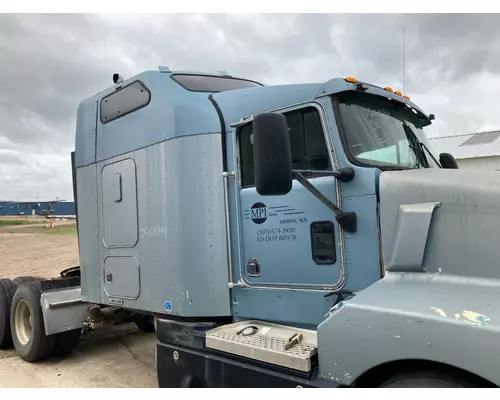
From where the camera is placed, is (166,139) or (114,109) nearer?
(166,139)

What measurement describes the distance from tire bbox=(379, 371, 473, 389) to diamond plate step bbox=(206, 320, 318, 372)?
60cm

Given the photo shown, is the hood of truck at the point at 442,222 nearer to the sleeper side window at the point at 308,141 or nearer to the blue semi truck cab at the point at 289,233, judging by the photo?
the blue semi truck cab at the point at 289,233

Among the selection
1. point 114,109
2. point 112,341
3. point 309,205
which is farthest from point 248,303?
point 112,341

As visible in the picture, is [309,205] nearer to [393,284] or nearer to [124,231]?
[393,284]

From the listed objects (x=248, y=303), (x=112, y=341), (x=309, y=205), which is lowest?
(x=112, y=341)

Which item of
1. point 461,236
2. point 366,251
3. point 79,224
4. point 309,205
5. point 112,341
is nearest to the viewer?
point 461,236

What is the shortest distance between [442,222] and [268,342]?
1474mm

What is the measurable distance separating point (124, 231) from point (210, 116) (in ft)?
4.82

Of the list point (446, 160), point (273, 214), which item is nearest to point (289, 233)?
point (273, 214)

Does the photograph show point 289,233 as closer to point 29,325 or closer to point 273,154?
point 273,154

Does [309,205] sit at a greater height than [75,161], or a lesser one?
lesser

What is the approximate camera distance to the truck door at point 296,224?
3.32 metres

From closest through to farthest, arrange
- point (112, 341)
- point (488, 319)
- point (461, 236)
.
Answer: point (488, 319) → point (461, 236) → point (112, 341)

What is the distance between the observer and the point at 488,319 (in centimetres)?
224
